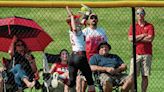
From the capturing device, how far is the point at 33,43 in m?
14.2

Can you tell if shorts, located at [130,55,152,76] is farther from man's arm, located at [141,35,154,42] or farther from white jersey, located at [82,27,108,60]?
white jersey, located at [82,27,108,60]

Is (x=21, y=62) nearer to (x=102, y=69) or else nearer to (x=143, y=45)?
(x=102, y=69)

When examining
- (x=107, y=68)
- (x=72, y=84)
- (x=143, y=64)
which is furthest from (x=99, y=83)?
(x=143, y=64)

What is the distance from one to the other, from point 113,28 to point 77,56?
5831 millimetres

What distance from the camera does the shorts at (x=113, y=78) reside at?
13.7 metres

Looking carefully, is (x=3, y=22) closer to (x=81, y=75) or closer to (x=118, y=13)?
(x=81, y=75)

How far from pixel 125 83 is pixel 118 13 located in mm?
5647

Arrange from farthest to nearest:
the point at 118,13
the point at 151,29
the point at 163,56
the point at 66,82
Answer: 1. the point at 118,13
2. the point at 163,56
3. the point at 151,29
4. the point at 66,82

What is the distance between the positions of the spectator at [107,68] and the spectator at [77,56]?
465 mm

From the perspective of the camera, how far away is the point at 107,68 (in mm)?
13820

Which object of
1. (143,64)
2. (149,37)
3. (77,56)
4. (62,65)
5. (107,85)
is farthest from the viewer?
(143,64)

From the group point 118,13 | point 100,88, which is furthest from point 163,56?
point 100,88

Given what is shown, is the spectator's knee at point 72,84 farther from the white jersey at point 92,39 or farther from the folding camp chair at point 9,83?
the white jersey at point 92,39

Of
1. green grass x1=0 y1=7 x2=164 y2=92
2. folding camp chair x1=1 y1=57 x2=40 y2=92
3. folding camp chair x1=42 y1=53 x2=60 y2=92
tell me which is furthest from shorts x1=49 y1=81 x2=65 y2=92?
green grass x1=0 y1=7 x2=164 y2=92
